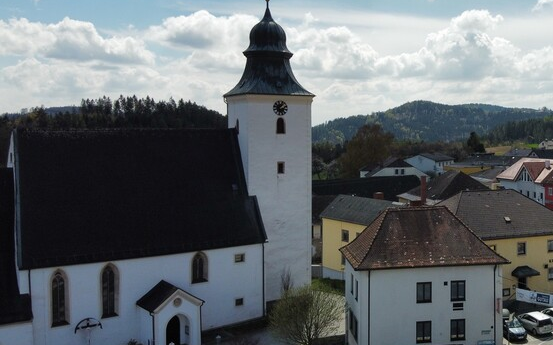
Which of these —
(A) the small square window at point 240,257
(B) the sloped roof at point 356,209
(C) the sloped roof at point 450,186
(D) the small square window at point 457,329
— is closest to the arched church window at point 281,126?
(A) the small square window at point 240,257

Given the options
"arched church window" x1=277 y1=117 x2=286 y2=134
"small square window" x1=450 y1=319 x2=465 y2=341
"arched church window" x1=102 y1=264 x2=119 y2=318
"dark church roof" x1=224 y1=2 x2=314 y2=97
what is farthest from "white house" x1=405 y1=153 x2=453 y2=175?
"arched church window" x1=102 y1=264 x2=119 y2=318

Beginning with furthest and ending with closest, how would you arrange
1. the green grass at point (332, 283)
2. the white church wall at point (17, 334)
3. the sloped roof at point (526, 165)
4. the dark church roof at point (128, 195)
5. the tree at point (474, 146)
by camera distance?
the tree at point (474, 146)
the sloped roof at point (526, 165)
the green grass at point (332, 283)
the dark church roof at point (128, 195)
the white church wall at point (17, 334)

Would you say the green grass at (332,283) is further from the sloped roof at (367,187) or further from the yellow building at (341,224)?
the sloped roof at (367,187)

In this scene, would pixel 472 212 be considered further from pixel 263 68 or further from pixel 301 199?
pixel 263 68

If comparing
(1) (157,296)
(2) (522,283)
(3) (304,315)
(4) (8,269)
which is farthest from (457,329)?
(4) (8,269)

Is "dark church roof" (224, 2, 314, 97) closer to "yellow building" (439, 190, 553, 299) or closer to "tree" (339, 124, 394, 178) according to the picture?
"yellow building" (439, 190, 553, 299)

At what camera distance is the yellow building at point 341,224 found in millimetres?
42969

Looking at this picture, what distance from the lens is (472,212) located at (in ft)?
128

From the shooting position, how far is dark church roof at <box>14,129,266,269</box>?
1085 inches

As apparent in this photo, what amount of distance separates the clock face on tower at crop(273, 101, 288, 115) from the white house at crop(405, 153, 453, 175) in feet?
293

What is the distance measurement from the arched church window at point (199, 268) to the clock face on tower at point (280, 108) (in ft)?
30.7

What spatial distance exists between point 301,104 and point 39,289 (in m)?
17.4

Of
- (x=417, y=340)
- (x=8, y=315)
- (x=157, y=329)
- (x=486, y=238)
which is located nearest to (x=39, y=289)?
(x=8, y=315)

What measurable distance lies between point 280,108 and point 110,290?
45.3 feet
